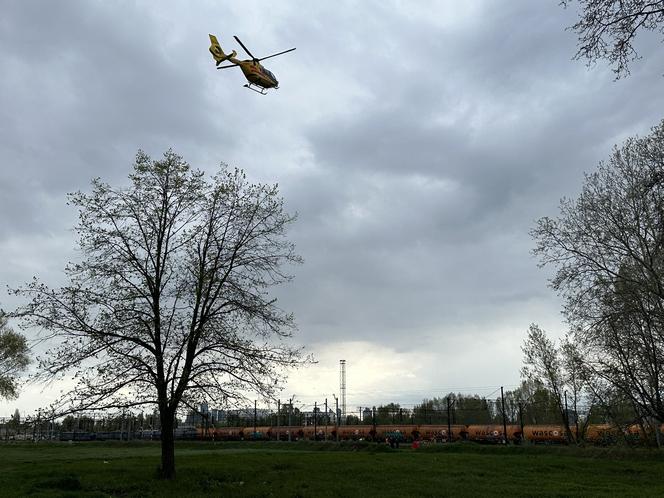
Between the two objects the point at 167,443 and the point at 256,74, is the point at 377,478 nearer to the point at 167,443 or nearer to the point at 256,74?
the point at 167,443

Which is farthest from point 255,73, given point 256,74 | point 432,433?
point 432,433

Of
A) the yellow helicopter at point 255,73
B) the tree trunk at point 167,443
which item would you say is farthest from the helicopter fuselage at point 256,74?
the tree trunk at point 167,443

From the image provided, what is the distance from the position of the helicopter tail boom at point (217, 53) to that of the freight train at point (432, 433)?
27.7m

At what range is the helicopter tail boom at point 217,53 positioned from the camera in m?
27.8

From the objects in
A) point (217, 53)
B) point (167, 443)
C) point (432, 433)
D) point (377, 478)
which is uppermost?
point (217, 53)

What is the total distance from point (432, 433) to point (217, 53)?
3385 centimetres

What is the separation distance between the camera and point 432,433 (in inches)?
1833

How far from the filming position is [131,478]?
18.9 m

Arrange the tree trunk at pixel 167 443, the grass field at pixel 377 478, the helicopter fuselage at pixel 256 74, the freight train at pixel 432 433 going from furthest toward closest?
the freight train at pixel 432 433
the helicopter fuselage at pixel 256 74
the tree trunk at pixel 167 443
the grass field at pixel 377 478

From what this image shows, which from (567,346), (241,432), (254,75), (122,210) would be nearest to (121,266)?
(122,210)

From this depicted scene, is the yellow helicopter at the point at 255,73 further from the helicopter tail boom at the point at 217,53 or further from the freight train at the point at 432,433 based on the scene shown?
the freight train at the point at 432,433

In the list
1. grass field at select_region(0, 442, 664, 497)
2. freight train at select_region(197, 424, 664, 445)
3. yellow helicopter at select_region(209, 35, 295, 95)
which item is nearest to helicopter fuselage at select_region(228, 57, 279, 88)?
yellow helicopter at select_region(209, 35, 295, 95)

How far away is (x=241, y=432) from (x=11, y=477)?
1534 inches

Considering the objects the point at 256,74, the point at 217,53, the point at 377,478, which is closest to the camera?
the point at 377,478
